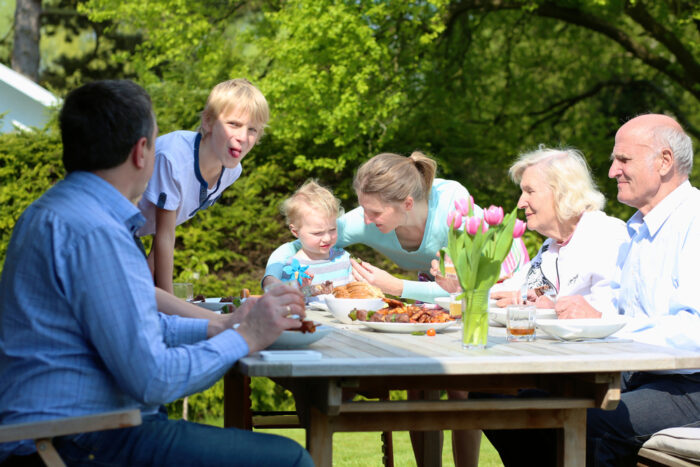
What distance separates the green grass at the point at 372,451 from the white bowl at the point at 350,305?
2.56 meters

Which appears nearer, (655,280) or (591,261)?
(655,280)

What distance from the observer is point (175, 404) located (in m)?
6.93

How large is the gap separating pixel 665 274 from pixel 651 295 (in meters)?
0.10

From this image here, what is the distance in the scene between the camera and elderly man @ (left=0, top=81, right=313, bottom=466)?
192 cm

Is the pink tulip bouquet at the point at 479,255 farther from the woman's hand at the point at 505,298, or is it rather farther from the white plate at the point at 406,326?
the woman's hand at the point at 505,298

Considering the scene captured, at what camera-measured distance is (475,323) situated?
2.50 metres

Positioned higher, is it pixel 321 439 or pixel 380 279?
pixel 380 279

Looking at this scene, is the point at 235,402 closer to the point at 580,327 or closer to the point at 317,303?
the point at 317,303

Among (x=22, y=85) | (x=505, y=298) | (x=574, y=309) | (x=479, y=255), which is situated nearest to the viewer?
(x=479, y=255)

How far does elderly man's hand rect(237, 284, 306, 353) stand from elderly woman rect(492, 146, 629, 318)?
1.40 meters

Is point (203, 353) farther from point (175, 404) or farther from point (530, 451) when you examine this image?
point (175, 404)

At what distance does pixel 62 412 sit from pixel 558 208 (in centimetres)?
239

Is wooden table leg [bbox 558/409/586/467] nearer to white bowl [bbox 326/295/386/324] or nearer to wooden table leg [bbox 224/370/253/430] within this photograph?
white bowl [bbox 326/295/386/324]

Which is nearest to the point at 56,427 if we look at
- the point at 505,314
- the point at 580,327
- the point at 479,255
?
the point at 479,255
